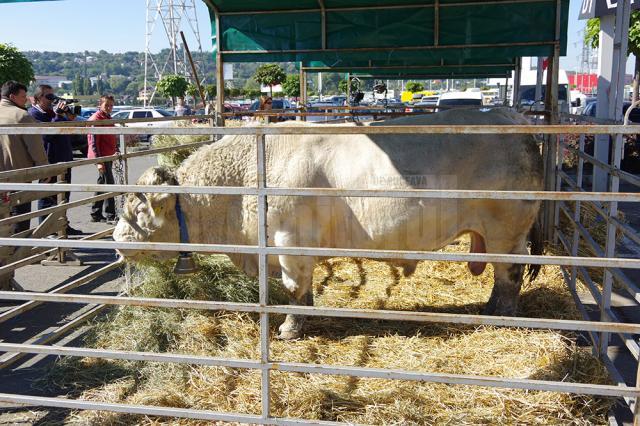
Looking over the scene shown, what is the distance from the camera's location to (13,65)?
27.2 metres

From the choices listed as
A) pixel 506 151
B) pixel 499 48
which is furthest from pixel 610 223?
pixel 499 48

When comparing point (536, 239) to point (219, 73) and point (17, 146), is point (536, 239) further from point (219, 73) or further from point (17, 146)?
point (17, 146)

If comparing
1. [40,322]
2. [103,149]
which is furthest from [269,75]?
[40,322]

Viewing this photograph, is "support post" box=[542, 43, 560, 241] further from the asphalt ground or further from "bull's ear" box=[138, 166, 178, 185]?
the asphalt ground

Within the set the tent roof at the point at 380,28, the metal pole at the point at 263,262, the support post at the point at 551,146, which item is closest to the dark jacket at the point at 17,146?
the tent roof at the point at 380,28

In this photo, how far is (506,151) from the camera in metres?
4.94

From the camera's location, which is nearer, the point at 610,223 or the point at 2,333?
the point at 610,223

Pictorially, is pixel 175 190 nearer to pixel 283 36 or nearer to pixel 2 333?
pixel 2 333

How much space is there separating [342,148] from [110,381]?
2.61 m

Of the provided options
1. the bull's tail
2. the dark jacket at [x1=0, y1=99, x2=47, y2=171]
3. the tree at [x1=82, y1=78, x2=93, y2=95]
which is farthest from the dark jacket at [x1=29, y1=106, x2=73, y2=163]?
the tree at [x1=82, y1=78, x2=93, y2=95]

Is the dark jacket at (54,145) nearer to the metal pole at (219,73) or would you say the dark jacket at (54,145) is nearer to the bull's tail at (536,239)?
Answer: the metal pole at (219,73)

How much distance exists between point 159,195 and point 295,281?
4.45 ft

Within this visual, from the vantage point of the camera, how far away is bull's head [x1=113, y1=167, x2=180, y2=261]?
4984 millimetres

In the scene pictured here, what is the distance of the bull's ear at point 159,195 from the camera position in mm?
4922
